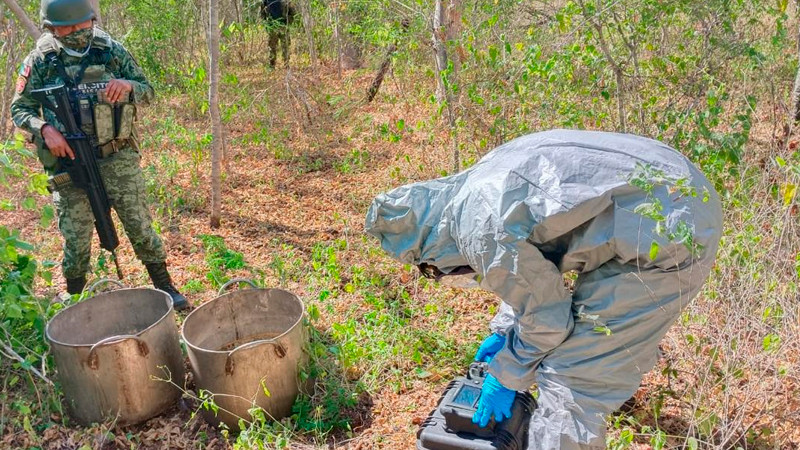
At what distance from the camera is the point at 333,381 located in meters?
3.30

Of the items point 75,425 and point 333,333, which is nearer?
point 75,425

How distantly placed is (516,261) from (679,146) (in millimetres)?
2488

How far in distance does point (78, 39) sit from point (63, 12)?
170 millimetres

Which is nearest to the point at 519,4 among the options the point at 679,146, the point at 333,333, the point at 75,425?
the point at 679,146

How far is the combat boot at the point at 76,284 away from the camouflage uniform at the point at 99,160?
4cm

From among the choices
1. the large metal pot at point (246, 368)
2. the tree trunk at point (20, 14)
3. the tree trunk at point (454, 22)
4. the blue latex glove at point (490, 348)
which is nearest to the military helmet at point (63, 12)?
the tree trunk at point (20, 14)

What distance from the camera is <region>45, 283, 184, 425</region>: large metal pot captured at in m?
3.01

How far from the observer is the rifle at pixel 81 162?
11.7 feet

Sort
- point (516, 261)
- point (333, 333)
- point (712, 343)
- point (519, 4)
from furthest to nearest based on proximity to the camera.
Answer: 1. point (519, 4)
2. point (333, 333)
3. point (712, 343)
4. point (516, 261)

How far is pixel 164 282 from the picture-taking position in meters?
4.14

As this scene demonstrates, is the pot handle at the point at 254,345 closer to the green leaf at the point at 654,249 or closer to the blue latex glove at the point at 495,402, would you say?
the blue latex glove at the point at 495,402

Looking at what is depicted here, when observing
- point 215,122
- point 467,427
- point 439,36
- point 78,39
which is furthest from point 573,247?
point 215,122

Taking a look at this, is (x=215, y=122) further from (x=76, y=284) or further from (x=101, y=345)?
(x=101, y=345)

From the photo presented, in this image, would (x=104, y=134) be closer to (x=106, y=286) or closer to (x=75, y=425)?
(x=106, y=286)
